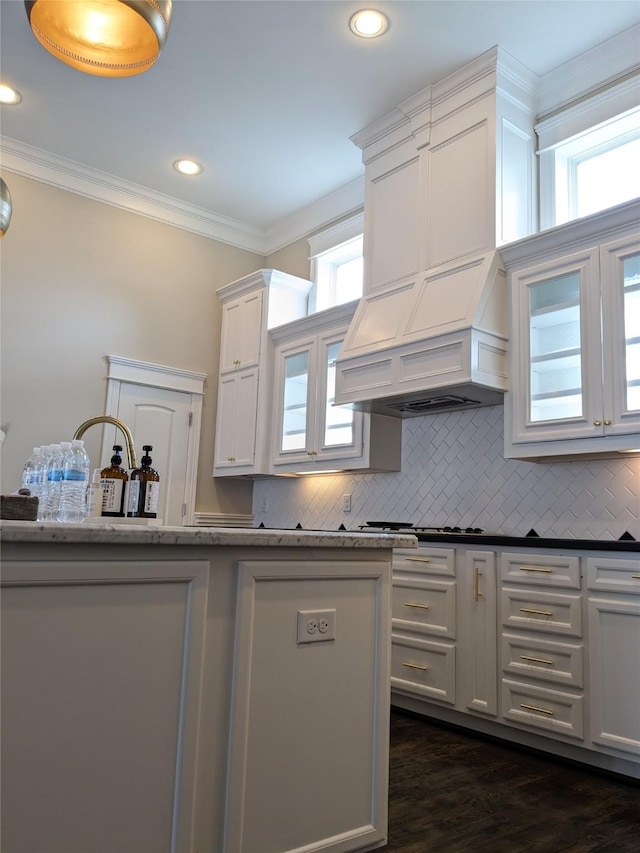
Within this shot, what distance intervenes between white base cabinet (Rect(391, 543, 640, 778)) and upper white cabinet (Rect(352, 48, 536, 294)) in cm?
170

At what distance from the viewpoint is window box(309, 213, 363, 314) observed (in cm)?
529

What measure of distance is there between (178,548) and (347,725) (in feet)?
2.35

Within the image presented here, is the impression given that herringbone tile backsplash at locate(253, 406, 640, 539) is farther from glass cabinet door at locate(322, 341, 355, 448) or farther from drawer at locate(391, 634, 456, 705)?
drawer at locate(391, 634, 456, 705)

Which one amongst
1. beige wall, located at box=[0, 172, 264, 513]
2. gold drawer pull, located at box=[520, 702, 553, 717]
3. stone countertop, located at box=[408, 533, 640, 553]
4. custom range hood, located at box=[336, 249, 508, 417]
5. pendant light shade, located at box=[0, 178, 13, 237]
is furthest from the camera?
beige wall, located at box=[0, 172, 264, 513]

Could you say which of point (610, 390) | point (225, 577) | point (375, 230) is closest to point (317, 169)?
point (375, 230)

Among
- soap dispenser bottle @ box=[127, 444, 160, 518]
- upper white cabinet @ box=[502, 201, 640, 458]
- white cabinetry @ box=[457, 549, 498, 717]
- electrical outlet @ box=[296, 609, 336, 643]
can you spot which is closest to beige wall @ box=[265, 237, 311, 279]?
upper white cabinet @ box=[502, 201, 640, 458]

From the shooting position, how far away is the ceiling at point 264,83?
11.6 ft

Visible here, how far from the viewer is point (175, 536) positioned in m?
1.55

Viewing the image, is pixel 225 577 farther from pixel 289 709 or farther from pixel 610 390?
pixel 610 390

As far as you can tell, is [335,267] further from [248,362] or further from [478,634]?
Result: [478,634]

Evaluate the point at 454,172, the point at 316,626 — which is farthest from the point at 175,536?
the point at 454,172

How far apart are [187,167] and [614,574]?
402 centimetres

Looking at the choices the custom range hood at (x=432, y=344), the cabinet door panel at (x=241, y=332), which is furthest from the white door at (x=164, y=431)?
the custom range hood at (x=432, y=344)

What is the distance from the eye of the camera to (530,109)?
13.1 feet
